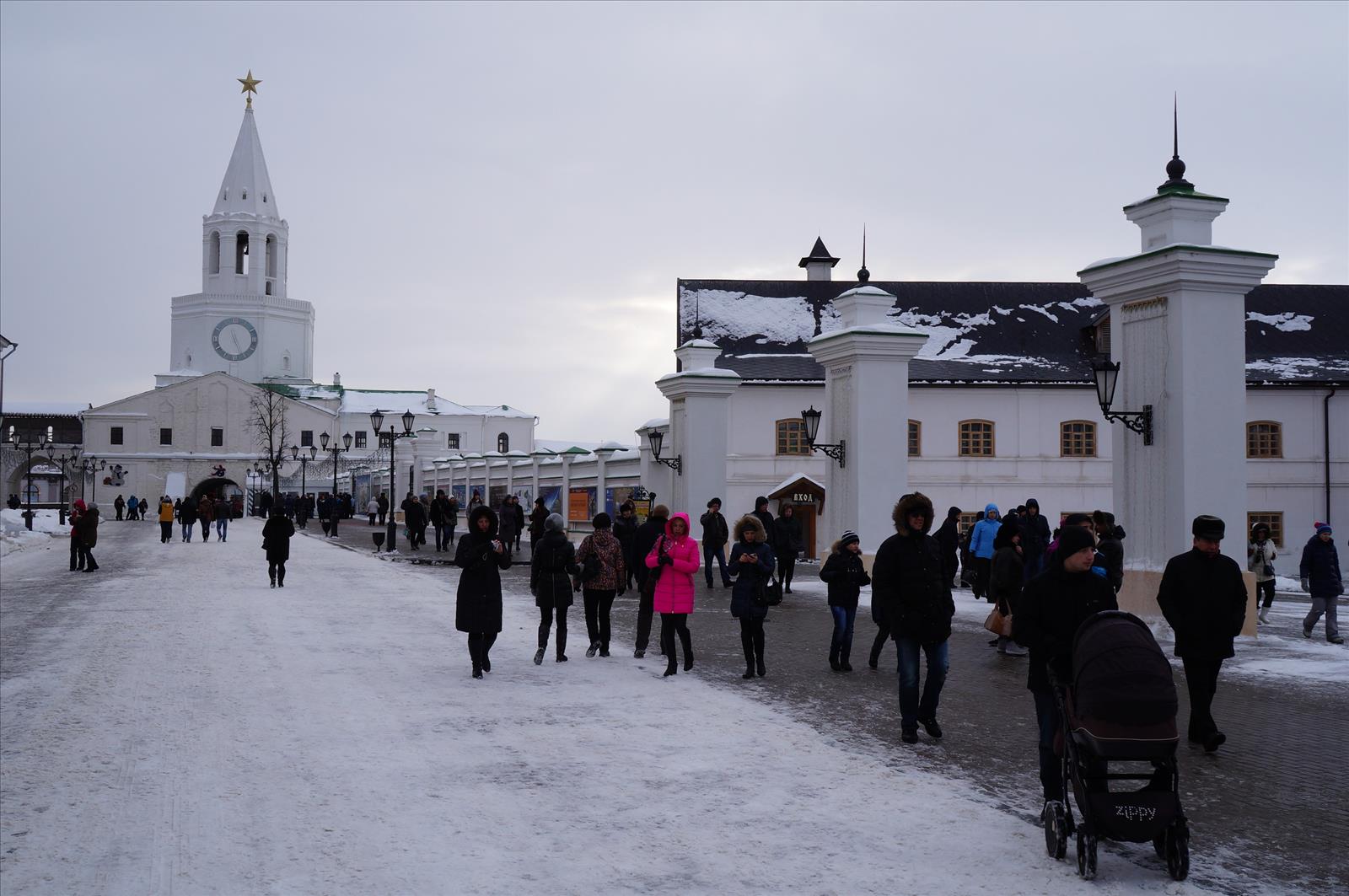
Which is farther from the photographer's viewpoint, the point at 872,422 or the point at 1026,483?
the point at 1026,483

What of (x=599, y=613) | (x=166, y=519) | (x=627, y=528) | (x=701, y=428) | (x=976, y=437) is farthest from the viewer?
(x=166, y=519)

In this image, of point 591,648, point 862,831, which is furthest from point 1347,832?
point 591,648

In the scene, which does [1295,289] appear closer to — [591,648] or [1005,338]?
[1005,338]

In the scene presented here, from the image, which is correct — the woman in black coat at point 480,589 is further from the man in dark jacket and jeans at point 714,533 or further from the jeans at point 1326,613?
the jeans at point 1326,613

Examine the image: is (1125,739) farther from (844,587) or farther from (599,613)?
(599,613)

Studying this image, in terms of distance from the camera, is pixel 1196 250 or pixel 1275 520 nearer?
pixel 1196 250

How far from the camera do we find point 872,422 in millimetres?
20875

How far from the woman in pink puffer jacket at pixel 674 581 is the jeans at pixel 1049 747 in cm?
555

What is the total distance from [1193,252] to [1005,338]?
28.0 m

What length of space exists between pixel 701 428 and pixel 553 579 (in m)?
14.1

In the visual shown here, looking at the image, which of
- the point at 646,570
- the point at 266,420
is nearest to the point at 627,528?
the point at 646,570

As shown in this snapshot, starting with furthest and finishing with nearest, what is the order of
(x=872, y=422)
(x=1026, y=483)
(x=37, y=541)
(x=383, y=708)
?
(x=37, y=541) < (x=1026, y=483) < (x=872, y=422) < (x=383, y=708)

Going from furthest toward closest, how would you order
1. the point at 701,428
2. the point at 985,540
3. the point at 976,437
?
the point at 976,437
the point at 701,428
the point at 985,540

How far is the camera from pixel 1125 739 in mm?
5539
